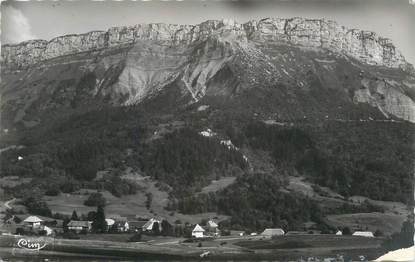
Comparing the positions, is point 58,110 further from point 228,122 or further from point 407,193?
point 407,193

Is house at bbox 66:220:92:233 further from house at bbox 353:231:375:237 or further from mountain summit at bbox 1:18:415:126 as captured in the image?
house at bbox 353:231:375:237

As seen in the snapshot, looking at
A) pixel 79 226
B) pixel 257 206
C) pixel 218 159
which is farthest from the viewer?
pixel 218 159

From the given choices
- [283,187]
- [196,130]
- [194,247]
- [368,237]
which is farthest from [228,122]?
[368,237]

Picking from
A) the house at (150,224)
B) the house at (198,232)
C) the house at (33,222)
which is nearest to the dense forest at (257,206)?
the house at (198,232)

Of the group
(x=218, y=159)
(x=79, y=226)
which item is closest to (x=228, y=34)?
(x=218, y=159)

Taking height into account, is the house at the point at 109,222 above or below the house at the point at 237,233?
above

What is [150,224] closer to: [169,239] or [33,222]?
[169,239]

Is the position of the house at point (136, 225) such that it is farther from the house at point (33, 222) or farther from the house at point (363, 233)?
the house at point (363, 233)
